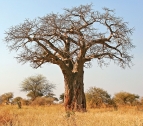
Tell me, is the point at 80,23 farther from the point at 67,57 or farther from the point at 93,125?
the point at 93,125

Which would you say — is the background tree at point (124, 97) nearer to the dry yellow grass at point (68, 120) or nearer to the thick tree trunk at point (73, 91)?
the thick tree trunk at point (73, 91)

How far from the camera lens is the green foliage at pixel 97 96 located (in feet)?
73.8

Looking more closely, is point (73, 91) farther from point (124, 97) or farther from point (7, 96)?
point (7, 96)

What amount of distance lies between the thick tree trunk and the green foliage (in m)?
9.63

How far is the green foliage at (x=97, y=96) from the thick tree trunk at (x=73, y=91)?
31.6 ft

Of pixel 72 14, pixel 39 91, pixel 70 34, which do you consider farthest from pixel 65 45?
pixel 39 91

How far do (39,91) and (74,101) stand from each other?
26004 mm

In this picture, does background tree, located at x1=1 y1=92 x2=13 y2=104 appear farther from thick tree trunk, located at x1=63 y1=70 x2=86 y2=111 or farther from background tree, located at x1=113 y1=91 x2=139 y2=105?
thick tree trunk, located at x1=63 y1=70 x2=86 y2=111

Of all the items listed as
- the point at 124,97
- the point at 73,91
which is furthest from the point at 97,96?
the point at 73,91

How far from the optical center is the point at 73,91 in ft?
41.9

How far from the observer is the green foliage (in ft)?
73.8

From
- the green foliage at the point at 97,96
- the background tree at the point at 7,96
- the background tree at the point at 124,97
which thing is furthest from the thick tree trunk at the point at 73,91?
the background tree at the point at 7,96

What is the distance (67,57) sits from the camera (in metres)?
13.0

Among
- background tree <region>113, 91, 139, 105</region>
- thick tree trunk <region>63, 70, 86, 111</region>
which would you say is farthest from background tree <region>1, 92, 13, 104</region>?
thick tree trunk <region>63, 70, 86, 111</region>
